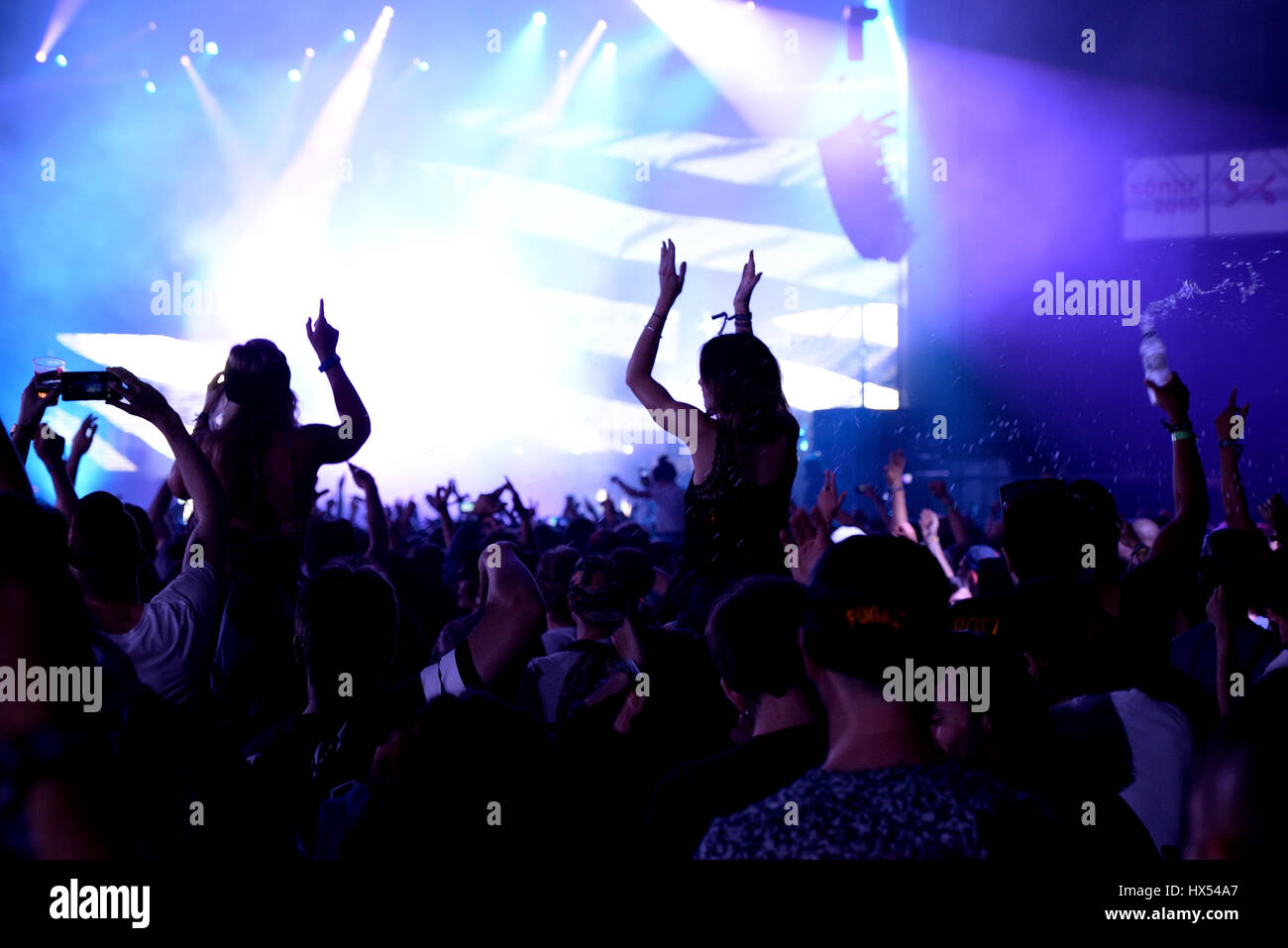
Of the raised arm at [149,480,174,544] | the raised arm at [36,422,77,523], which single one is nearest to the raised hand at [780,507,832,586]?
the raised arm at [36,422,77,523]

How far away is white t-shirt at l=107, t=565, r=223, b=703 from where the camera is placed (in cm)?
231

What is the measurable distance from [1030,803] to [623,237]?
15.3m

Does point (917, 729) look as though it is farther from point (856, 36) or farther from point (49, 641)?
point (856, 36)

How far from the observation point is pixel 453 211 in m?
15.8

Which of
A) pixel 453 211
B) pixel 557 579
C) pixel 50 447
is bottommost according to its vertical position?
pixel 557 579

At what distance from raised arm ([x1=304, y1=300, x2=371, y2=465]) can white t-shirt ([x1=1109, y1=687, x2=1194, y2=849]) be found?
2.27 metres

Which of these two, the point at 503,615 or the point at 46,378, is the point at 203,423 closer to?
the point at 46,378

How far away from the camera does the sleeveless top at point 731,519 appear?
312 centimetres

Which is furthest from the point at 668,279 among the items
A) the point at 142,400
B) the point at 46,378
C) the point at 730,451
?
the point at 46,378

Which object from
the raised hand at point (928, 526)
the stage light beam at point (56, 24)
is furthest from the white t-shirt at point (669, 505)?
the stage light beam at point (56, 24)

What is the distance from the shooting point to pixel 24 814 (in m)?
1.11

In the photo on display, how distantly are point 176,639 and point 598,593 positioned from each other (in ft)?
3.86

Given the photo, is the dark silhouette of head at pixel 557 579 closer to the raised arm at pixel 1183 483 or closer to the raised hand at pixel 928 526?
the raised arm at pixel 1183 483
